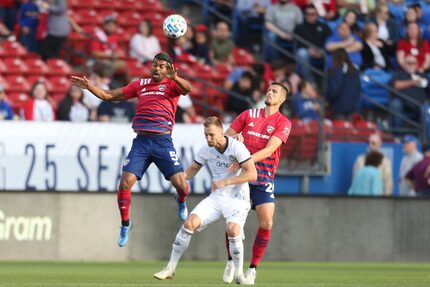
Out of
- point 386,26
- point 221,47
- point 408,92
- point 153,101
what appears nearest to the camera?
point 153,101

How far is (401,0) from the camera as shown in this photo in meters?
29.9

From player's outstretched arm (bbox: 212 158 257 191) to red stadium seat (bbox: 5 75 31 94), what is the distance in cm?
930

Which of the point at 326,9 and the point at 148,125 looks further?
the point at 326,9

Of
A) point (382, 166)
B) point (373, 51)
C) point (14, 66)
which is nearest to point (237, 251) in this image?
point (382, 166)

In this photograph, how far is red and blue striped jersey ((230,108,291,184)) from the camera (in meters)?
15.7

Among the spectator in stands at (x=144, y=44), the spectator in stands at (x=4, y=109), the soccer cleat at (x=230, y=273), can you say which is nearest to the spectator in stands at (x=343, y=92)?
the spectator in stands at (x=144, y=44)

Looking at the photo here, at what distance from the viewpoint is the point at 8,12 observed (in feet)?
81.9

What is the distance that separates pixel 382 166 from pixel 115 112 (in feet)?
15.1

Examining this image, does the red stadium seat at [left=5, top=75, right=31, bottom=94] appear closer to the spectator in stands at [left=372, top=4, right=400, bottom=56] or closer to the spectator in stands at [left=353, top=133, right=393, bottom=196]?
the spectator in stands at [left=353, top=133, right=393, bottom=196]

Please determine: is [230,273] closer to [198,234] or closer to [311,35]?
[198,234]

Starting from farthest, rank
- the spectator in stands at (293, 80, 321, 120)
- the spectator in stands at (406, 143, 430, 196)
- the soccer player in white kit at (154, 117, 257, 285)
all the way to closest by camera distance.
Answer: the spectator in stands at (293, 80, 321, 120), the spectator in stands at (406, 143, 430, 196), the soccer player in white kit at (154, 117, 257, 285)

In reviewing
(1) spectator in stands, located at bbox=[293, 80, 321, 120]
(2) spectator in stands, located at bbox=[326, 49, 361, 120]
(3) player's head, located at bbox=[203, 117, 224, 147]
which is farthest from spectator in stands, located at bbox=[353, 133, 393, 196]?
(3) player's head, located at bbox=[203, 117, 224, 147]

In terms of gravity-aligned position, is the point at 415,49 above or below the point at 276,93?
above

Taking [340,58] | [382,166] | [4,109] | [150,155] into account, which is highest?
[340,58]
